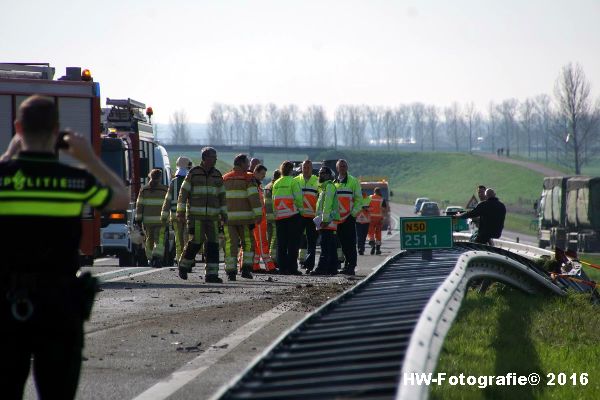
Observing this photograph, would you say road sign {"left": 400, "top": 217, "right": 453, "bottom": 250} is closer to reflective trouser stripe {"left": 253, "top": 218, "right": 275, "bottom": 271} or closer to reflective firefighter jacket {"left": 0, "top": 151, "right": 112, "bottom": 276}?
reflective trouser stripe {"left": 253, "top": 218, "right": 275, "bottom": 271}

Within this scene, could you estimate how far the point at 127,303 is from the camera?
13258 millimetres

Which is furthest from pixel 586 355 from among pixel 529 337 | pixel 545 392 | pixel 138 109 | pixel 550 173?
pixel 550 173

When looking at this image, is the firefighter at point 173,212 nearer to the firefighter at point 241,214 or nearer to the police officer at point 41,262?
the firefighter at point 241,214

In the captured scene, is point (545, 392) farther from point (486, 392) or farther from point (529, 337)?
point (529, 337)

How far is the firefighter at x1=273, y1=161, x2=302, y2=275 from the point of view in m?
19.0

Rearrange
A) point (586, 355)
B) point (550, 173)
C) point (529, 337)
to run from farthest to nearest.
Result: point (550, 173) < point (529, 337) < point (586, 355)

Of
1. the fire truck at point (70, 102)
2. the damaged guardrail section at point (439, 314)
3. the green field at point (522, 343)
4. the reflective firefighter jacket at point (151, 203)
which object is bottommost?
the green field at point (522, 343)

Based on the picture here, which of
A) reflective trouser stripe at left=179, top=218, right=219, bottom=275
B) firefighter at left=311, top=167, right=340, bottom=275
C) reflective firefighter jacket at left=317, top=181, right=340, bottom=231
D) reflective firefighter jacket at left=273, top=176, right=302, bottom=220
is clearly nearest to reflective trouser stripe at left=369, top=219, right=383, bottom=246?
firefighter at left=311, top=167, right=340, bottom=275

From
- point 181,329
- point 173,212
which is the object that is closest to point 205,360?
point 181,329

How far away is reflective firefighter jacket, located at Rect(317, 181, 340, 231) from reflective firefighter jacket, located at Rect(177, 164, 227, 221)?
276cm

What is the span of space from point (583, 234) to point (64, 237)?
42981 millimetres

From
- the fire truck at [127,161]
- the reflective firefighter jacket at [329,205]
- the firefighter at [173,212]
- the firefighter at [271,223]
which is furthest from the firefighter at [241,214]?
the fire truck at [127,161]

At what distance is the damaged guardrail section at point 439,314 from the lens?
4.94 m

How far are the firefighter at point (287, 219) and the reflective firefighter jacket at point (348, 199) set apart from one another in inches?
26.8
